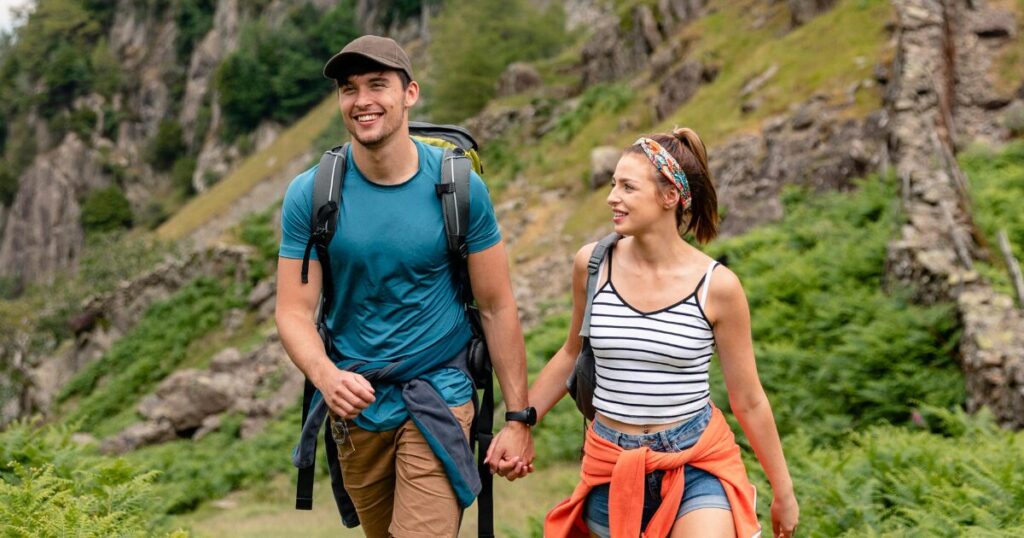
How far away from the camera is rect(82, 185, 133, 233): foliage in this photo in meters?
75.2

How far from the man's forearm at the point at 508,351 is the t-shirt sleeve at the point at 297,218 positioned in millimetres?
820

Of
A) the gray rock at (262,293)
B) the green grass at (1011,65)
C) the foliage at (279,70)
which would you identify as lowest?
the gray rock at (262,293)

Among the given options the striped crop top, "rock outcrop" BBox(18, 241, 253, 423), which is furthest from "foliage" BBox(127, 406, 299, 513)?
"rock outcrop" BBox(18, 241, 253, 423)

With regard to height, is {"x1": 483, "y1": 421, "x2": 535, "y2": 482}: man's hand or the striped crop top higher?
the striped crop top

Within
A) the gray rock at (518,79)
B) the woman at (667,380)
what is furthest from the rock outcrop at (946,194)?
the gray rock at (518,79)

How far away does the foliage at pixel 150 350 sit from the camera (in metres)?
26.1

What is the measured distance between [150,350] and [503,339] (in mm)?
26464

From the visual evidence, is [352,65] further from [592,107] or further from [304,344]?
[592,107]

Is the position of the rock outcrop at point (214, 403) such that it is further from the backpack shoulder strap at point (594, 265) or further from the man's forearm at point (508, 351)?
the backpack shoulder strap at point (594, 265)

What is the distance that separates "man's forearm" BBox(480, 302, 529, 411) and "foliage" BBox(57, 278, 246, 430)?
23.6 meters

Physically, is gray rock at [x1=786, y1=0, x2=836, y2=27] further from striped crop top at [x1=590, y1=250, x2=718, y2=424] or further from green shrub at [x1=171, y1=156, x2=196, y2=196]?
green shrub at [x1=171, y1=156, x2=196, y2=196]

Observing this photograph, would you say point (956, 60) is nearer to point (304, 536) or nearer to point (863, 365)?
point (863, 365)

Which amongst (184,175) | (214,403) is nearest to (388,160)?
(214,403)

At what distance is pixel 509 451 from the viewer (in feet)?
13.1
